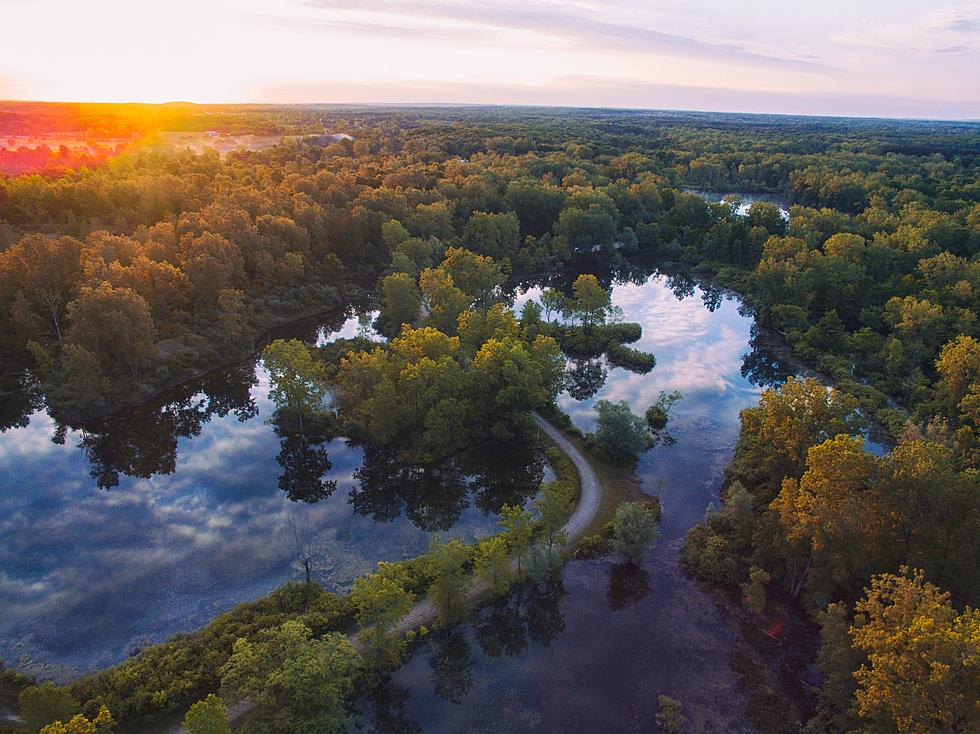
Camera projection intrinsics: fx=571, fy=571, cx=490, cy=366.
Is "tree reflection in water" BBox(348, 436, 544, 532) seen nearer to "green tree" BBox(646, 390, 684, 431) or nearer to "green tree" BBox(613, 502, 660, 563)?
"green tree" BBox(613, 502, 660, 563)

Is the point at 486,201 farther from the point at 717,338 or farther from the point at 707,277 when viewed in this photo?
the point at 717,338

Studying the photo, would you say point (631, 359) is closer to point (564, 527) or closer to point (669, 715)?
point (564, 527)

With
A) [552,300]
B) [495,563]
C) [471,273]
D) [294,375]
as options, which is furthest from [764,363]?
[294,375]

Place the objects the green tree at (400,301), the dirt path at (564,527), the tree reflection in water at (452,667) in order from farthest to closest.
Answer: the green tree at (400,301) < the tree reflection in water at (452,667) < the dirt path at (564,527)

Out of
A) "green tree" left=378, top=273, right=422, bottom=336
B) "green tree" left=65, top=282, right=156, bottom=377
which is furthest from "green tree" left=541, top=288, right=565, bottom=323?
"green tree" left=65, top=282, right=156, bottom=377

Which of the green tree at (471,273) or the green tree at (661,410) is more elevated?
the green tree at (471,273)

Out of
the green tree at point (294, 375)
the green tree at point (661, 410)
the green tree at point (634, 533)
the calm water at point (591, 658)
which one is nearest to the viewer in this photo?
the calm water at point (591, 658)

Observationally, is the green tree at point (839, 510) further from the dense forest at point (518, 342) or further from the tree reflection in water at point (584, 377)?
the tree reflection in water at point (584, 377)

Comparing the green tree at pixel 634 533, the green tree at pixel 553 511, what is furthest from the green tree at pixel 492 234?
the green tree at pixel 634 533

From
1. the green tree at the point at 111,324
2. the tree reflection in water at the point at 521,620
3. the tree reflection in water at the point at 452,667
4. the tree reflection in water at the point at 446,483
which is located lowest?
the tree reflection in water at the point at 452,667

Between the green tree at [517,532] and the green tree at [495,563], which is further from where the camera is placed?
the green tree at [517,532]
